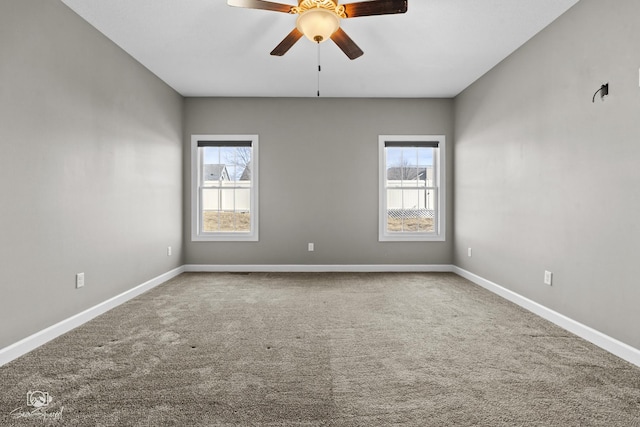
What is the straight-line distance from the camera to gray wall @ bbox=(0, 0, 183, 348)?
2.20m

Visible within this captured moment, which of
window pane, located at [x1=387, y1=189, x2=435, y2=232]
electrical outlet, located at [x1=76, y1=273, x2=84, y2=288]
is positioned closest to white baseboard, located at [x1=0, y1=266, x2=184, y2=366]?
electrical outlet, located at [x1=76, y1=273, x2=84, y2=288]

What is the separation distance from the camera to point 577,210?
2646 millimetres

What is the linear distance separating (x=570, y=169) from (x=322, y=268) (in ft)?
11.0

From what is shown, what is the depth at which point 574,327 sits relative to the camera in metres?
2.64

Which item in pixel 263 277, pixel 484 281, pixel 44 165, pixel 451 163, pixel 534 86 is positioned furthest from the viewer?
pixel 451 163

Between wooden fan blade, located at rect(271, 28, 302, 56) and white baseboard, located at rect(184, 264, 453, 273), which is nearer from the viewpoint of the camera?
wooden fan blade, located at rect(271, 28, 302, 56)

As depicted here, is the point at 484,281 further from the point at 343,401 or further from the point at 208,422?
the point at 208,422

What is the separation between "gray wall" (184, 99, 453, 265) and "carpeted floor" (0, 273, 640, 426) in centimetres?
177

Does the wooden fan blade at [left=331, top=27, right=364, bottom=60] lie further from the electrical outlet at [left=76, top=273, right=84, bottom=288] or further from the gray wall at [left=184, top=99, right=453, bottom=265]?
the electrical outlet at [left=76, top=273, right=84, bottom=288]

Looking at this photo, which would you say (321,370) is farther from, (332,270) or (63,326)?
(332,270)

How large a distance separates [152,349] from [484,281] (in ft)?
12.3

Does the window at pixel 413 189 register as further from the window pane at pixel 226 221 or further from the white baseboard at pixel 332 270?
the window pane at pixel 226 221

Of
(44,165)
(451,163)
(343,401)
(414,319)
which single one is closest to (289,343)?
(343,401)

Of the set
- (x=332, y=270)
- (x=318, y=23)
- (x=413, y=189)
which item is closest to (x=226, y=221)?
(x=332, y=270)
